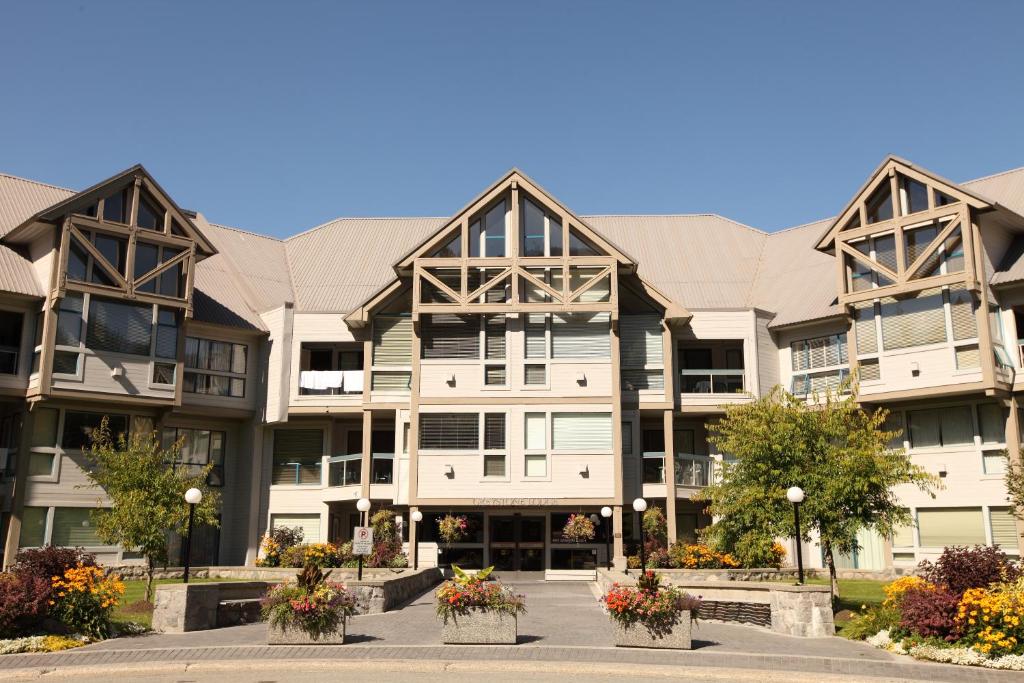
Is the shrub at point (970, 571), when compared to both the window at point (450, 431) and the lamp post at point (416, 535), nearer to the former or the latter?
the lamp post at point (416, 535)

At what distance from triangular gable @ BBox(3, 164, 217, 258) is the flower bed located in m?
26.4

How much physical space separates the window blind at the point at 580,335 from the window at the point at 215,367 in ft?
41.0

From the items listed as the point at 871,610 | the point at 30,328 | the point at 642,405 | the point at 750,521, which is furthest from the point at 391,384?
the point at 871,610

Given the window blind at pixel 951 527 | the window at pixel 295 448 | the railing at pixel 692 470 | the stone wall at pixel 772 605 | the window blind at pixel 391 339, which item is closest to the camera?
the stone wall at pixel 772 605

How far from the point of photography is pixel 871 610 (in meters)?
19.5

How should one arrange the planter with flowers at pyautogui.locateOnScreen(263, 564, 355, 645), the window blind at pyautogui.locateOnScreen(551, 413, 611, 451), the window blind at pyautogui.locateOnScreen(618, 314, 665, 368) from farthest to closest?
the window blind at pyautogui.locateOnScreen(618, 314, 665, 368)
the window blind at pyautogui.locateOnScreen(551, 413, 611, 451)
the planter with flowers at pyautogui.locateOnScreen(263, 564, 355, 645)

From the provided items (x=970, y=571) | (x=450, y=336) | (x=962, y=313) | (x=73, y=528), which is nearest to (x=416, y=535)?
(x=450, y=336)

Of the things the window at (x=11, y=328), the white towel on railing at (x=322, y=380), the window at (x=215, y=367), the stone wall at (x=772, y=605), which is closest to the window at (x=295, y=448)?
the white towel on railing at (x=322, y=380)

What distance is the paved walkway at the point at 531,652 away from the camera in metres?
15.2

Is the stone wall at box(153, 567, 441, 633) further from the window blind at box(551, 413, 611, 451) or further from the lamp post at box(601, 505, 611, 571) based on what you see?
the window blind at box(551, 413, 611, 451)

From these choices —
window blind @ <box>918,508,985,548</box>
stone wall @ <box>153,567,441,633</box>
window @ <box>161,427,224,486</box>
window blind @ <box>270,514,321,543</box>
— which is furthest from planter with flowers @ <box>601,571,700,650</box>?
window @ <box>161,427,224,486</box>

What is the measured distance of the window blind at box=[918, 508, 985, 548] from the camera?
31781 millimetres

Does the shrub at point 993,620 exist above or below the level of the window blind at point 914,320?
below

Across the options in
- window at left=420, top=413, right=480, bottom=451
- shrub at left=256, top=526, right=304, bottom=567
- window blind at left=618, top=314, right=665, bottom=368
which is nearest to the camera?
window at left=420, top=413, right=480, bottom=451
